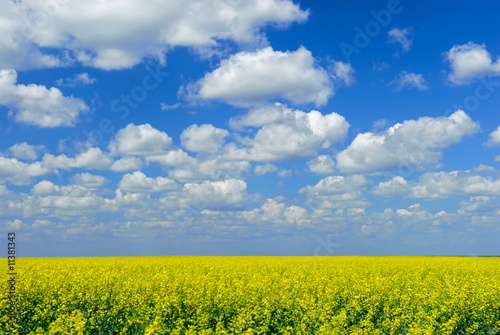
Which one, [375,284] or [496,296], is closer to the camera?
[496,296]

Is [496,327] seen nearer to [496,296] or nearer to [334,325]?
[496,296]

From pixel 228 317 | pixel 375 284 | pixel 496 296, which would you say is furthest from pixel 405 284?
pixel 228 317

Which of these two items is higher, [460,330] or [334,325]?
[334,325]

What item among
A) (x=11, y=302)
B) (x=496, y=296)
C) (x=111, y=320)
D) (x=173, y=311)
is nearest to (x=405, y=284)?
(x=496, y=296)

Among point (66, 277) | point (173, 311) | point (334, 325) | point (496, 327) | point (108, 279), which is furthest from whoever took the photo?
point (66, 277)

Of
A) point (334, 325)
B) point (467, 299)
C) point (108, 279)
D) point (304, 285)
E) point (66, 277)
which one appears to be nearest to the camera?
point (334, 325)

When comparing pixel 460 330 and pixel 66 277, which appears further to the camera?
pixel 66 277

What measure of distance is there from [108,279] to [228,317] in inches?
333

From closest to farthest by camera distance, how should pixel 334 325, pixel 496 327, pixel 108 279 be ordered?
pixel 334 325
pixel 496 327
pixel 108 279

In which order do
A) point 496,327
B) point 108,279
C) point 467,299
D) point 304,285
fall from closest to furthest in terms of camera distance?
point 496,327, point 467,299, point 304,285, point 108,279

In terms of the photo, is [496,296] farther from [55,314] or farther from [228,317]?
[55,314]

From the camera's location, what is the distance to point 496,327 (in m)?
15.2

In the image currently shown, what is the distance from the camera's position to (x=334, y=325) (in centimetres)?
1174

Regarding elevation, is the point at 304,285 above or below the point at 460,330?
above
